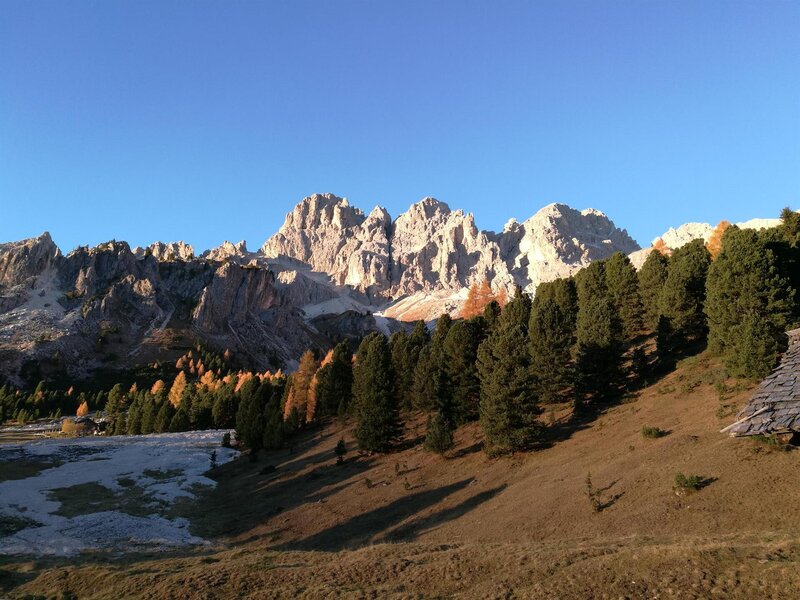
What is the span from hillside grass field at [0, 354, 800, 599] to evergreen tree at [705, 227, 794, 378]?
2692 millimetres

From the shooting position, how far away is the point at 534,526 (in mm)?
25359

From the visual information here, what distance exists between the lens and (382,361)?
61062mm

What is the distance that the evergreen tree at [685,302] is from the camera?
52575mm

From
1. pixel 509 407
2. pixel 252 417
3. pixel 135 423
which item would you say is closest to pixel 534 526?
pixel 509 407

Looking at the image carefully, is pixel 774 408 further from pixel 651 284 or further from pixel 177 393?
pixel 177 393

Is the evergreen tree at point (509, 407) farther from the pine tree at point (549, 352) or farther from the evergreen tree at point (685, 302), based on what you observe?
the evergreen tree at point (685, 302)

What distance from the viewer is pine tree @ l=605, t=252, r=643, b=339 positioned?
216 ft

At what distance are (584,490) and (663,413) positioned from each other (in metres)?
13.8

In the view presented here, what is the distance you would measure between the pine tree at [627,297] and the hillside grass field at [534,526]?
20423 mm

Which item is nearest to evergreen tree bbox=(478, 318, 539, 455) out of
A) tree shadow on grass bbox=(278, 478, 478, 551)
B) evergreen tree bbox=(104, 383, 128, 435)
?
tree shadow on grass bbox=(278, 478, 478, 551)

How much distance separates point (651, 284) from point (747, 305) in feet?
89.3

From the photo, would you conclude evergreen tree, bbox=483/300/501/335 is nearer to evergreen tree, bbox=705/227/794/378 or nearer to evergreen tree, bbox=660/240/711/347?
evergreen tree, bbox=660/240/711/347

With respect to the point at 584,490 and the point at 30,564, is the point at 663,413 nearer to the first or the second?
the point at 584,490

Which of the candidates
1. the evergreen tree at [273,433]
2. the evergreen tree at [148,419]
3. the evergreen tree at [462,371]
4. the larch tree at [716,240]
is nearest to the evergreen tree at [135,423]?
the evergreen tree at [148,419]
